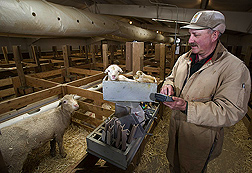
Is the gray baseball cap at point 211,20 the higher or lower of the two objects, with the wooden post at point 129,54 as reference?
higher

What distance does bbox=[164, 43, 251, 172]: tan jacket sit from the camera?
3.64 feet

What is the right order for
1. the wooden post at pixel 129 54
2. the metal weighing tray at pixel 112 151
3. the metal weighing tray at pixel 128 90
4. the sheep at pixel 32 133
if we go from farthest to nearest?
the wooden post at pixel 129 54, the sheep at pixel 32 133, the metal weighing tray at pixel 112 151, the metal weighing tray at pixel 128 90

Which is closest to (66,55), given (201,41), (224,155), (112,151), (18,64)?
(18,64)

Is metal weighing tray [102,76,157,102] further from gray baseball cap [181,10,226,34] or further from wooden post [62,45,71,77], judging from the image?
wooden post [62,45,71,77]

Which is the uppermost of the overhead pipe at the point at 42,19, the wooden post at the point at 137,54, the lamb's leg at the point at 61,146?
the overhead pipe at the point at 42,19

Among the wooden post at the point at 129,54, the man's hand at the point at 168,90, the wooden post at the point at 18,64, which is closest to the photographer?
the man's hand at the point at 168,90

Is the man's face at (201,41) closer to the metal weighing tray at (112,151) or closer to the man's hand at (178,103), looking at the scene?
the man's hand at (178,103)

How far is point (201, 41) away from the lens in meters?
1.30

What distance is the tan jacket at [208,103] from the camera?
111 cm

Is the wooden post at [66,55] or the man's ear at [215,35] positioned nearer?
the man's ear at [215,35]

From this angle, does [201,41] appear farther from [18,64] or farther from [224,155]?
[18,64]

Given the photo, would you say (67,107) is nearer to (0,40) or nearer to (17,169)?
(17,169)

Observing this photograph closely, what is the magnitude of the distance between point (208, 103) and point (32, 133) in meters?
2.37

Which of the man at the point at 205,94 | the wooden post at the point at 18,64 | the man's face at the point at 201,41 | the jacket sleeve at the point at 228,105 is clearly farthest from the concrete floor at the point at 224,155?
the wooden post at the point at 18,64
